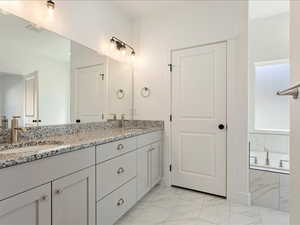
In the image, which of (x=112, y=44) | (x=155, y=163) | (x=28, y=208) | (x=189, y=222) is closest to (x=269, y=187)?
(x=189, y=222)

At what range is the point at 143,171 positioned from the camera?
2236 millimetres

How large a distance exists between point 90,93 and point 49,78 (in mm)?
542

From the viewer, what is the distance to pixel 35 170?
101 centimetres

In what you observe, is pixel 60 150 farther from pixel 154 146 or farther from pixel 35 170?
pixel 154 146

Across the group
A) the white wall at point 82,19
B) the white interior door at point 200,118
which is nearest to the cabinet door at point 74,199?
the white wall at point 82,19

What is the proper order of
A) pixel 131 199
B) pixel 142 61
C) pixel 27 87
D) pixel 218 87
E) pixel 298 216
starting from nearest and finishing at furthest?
pixel 298 216
pixel 27 87
pixel 131 199
pixel 218 87
pixel 142 61

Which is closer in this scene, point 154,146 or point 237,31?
point 237,31

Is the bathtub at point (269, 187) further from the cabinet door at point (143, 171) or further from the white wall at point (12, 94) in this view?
the white wall at point (12, 94)

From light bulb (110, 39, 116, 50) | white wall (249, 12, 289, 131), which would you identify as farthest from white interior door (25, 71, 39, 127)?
white wall (249, 12, 289, 131)

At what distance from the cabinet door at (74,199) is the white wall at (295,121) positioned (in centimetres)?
124

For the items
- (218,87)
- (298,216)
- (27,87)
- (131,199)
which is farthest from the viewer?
(218,87)

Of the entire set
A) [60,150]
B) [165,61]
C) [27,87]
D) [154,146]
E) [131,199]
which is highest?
[165,61]

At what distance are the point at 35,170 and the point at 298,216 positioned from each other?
1285 mm

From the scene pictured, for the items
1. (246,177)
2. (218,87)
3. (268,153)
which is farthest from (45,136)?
(268,153)
